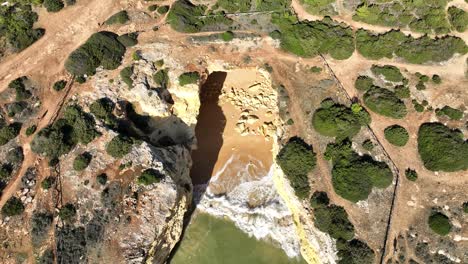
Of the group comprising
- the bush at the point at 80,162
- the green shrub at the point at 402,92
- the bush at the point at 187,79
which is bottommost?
the bush at the point at 80,162

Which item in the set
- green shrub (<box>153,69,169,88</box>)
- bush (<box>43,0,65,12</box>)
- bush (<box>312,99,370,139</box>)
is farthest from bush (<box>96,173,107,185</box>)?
bush (<box>43,0,65,12</box>)

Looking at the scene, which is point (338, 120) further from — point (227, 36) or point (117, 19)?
point (117, 19)

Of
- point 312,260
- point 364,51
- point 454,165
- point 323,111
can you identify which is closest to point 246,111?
point 323,111

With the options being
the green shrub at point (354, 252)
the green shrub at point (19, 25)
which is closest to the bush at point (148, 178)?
the green shrub at point (354, 252)

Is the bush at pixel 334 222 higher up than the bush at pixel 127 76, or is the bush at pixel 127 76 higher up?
the bush at pixel 127 76

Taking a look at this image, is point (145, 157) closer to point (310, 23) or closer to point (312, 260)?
point (312, 260)

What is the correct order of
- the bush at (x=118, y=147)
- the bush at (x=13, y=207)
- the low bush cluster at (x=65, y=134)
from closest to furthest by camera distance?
1. the bush at (x=13, y=207)
2. the bush at (x=118, y=147)
3. the low bush cluster at (x=65, y=134)

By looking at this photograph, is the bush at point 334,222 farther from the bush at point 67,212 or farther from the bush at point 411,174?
the bush at point 67,212
